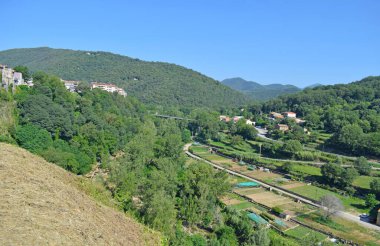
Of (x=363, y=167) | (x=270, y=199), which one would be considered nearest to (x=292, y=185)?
(x=270, y=199)

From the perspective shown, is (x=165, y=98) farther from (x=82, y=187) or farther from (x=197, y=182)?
(x=82, y=187)

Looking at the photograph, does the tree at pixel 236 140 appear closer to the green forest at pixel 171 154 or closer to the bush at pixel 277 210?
the green forest at pixel 171 154

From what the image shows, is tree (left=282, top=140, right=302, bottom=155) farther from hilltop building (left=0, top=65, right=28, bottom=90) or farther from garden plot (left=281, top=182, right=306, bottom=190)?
hilltop building (left=0, top=65, right=28, bottom=90)

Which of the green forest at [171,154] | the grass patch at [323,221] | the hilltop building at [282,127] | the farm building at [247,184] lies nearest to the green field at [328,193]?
the green forest at [171,154]

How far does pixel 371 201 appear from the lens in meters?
30.2

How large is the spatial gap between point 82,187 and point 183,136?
53.5 m

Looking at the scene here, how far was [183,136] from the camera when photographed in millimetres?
63375

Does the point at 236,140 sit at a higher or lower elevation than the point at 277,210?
higher

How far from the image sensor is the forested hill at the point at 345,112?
46156mm

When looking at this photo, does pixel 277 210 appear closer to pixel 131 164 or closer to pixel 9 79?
pixel 131 164

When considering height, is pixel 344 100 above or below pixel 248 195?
above

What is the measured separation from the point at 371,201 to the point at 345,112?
3382cm

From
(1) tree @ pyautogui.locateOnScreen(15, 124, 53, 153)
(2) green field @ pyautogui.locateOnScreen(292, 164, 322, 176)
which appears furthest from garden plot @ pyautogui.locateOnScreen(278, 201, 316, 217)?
(1) tree @ pyautogui.locateOnScreen(15, 124, 53, 153)

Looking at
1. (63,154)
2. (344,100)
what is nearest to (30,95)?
(63,154)
